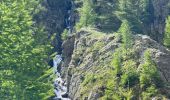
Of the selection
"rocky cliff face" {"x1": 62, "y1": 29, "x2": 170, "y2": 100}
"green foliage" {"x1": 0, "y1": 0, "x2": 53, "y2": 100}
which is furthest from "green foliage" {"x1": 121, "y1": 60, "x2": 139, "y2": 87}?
"green foliage" {"x1": 0, "y1": 0, "x2": 53, "y2": 100}

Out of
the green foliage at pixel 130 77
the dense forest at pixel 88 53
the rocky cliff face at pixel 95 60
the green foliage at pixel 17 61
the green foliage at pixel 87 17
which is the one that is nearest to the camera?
the green foliage at pixel 17 61

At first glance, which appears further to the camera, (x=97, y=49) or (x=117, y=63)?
(x=97, y=49)

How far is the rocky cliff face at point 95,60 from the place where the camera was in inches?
2835

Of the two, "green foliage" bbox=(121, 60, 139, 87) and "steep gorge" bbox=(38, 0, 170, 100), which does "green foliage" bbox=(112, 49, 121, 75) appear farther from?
"steep gorge" bbox=(38, 0, 170, 100)

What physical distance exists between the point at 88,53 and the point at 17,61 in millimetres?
41118

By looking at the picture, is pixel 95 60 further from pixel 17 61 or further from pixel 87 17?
pixel 17 61

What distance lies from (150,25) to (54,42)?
28498 mm

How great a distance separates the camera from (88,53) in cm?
8588

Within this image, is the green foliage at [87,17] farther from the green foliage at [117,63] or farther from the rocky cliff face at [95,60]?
the green foliage at [117,63]

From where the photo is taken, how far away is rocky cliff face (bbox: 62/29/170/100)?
72.0 metres

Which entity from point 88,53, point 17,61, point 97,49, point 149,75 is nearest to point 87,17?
point 88,53

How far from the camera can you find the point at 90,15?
345ft

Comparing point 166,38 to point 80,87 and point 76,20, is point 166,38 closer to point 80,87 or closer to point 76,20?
point 80,87

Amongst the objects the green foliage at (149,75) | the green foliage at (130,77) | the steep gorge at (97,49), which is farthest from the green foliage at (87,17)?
the green foliage at (149,75)
